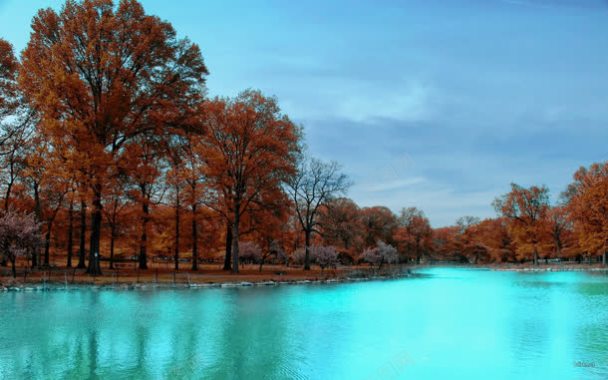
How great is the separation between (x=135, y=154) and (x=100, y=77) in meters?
5.82

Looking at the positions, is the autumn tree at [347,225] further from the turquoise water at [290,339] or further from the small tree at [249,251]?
the turquoise water at [290,339]

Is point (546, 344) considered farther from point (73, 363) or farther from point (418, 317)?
point (73, 363)

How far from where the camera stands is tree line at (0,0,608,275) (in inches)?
1261

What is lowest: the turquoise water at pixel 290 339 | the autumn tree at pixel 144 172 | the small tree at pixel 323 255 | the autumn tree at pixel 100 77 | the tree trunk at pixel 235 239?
the turquoise water at pixel 290 339

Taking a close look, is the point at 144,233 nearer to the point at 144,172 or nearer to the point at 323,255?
the point at 144,172

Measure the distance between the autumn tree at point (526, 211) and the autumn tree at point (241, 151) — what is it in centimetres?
6028

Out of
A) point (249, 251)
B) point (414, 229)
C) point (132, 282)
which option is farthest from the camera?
point (414, 229)

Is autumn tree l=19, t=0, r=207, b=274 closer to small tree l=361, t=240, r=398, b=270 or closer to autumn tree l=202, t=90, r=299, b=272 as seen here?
autumn tree l=202, t=90, r=299, b=272

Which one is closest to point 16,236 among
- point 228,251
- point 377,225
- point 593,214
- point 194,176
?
point 194,176

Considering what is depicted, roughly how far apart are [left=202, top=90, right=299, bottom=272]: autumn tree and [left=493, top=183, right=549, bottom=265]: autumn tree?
60.3m

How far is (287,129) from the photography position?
4553 cm

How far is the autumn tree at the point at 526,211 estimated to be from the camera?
291 feet

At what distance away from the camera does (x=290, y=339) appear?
15195 millimetres

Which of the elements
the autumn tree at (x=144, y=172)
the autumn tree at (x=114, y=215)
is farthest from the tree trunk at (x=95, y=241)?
the autumn tree at (x=114, y=215)
